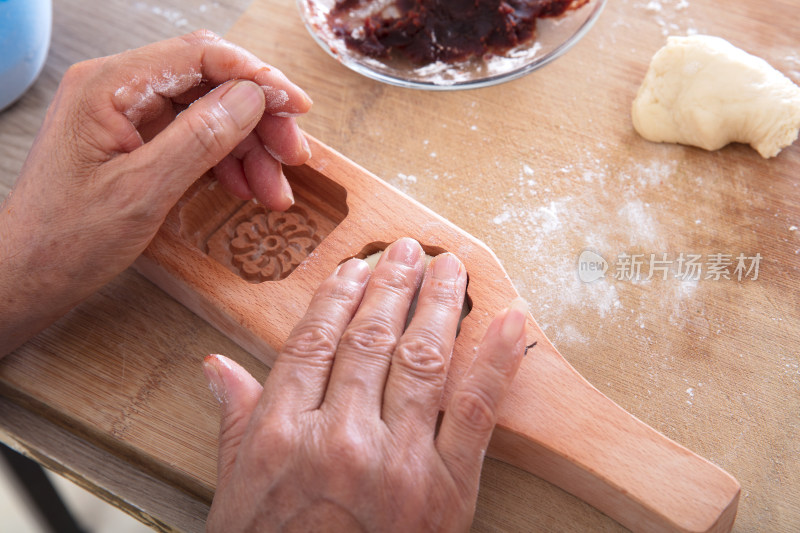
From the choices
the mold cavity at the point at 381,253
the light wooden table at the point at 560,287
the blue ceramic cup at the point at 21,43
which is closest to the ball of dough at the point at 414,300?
the mold cavity at the point at 381,253

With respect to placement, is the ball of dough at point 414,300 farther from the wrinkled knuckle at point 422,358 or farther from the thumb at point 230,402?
the thumb at point 230,402

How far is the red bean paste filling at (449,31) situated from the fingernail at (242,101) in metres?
0.69

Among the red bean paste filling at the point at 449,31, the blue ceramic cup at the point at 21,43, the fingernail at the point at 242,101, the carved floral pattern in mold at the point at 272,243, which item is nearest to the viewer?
the fingernail at the point at 242,101

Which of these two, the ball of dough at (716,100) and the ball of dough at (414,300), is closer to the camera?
the ball of dough at (414,300)

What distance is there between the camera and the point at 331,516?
0.91 meters

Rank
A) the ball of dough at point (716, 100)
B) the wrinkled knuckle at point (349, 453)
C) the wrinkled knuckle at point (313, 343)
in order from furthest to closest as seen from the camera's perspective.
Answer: the ball of dough at point (716, 100)
the wrinkled knuckle at point (313, 343)
the wrinkled knuckle at point (349, 453)

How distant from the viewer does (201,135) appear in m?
1.10

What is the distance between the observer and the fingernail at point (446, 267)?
3.66 ft

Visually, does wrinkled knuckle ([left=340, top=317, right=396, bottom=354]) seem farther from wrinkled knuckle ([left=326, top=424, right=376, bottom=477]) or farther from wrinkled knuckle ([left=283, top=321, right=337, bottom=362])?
wrinkled knuckle ([left=326, top=424, right=376, bottom=477])

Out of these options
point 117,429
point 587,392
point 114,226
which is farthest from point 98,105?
point 587,392

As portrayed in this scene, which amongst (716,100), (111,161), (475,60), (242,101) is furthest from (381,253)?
(716,100)

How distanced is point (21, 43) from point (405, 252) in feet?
4.23

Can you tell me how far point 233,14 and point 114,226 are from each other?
3.48 feet

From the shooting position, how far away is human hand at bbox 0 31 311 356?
112 cm
